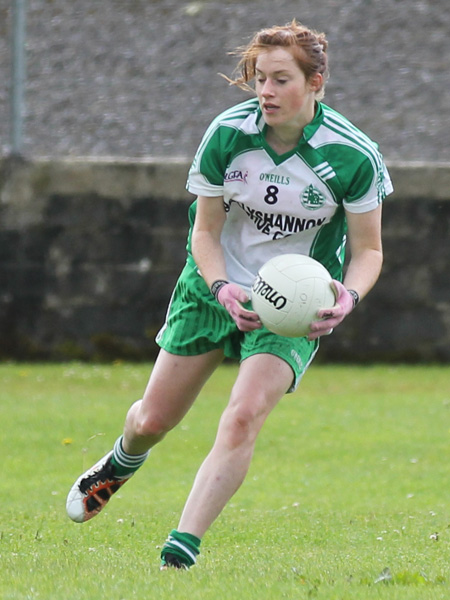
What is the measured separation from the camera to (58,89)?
14.2 metres

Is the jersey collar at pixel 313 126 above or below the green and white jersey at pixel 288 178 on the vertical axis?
above

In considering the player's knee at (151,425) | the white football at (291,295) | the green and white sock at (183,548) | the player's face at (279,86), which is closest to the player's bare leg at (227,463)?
the green and white sock at (183,548)

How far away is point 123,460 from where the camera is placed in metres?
6.32

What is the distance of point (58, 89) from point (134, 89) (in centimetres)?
94

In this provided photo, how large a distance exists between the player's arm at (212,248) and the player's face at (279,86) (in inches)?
20.7

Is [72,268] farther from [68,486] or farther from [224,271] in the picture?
[224,271]

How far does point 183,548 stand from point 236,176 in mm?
1755

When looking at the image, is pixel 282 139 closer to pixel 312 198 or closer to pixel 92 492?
pixel 312 198

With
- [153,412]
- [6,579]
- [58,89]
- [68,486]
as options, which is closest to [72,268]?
[58,89]

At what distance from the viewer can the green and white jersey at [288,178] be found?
17.7 ft

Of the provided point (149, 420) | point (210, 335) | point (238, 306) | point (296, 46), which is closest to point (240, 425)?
point (238, 306)

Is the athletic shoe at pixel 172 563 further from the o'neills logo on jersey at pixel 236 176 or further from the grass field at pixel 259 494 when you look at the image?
the o'neills logo on jersey at pixel 236 176

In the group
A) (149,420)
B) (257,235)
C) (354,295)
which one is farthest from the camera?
(149,420)

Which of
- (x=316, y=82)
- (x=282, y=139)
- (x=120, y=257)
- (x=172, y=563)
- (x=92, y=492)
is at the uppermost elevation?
(x=316, y=82)
